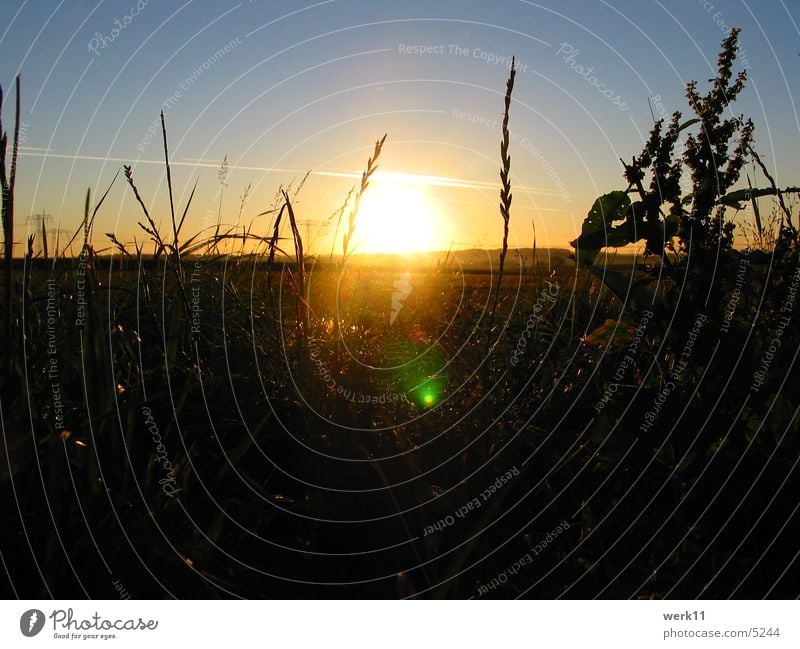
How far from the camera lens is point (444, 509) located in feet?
6.88

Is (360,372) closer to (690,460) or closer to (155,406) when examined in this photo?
(155,406)

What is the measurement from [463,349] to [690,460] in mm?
1070

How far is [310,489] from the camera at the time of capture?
7.13ft

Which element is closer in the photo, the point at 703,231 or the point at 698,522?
the point at 698,522

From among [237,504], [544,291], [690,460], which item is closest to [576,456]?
[690,460]

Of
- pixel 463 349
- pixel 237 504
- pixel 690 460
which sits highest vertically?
pixel 463 349

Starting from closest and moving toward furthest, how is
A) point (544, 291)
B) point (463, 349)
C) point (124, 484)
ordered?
point (124, 484) → point (463, 349) → point (544, 291)

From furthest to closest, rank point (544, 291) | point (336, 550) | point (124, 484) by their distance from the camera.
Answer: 1. point (544, 291)
2. point (336, 550)
3. point (124, 484)

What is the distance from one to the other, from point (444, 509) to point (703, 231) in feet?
4.34

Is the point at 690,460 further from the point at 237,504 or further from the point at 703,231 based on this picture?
the point at 237,504
